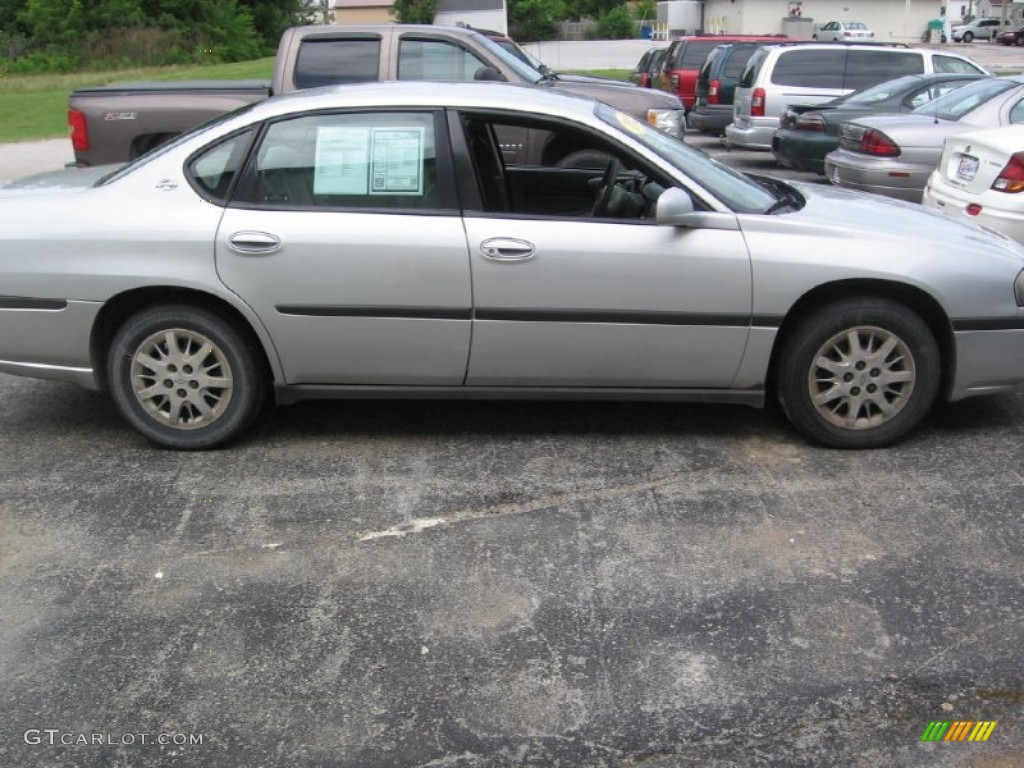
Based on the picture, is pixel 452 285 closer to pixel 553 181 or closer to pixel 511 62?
pixel 553 181

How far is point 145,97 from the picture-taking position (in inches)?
354

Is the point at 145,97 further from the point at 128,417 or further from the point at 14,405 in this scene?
the point at 128,417

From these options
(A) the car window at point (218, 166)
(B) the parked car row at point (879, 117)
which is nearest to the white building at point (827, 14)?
(B) the parked car row at point (879, 117)

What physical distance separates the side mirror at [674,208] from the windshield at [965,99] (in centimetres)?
690

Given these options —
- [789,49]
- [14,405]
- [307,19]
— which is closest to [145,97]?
[14,405]

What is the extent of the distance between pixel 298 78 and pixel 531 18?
2720 inches

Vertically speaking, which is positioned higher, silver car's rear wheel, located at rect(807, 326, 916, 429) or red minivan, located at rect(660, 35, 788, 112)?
red minivan, located at rect(660, 35, 788, 112)

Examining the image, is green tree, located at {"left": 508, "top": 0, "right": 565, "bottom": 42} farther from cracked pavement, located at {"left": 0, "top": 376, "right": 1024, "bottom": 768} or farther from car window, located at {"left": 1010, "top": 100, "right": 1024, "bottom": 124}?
cracked pavement, located at {"left": 0, "top": 376, "right": 1024, "bottom": 768}

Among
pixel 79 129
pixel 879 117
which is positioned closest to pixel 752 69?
pixel 879 117

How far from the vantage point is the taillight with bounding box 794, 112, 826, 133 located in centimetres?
1284

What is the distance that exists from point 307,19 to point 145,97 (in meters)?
66.3

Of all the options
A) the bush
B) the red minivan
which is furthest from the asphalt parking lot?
the bush

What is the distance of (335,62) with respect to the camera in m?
9.46

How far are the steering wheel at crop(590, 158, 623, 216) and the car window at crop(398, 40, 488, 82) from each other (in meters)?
4.23
